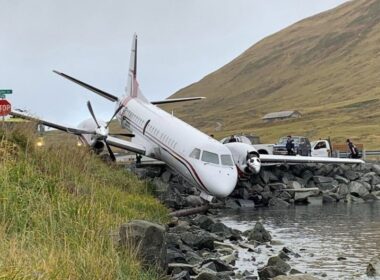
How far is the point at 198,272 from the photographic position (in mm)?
13055

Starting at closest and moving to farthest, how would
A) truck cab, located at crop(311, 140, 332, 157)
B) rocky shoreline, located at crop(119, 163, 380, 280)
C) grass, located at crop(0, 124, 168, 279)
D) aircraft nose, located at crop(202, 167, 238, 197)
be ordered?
grass, located at crop(0, 124, 168, 279)
rocky shoreline, located at crop(119, 163, 380, 280)
aircraft nose, located at crop(202, 167, 238, 197)
truck cab, located at crop(311, 140, 332, 157)

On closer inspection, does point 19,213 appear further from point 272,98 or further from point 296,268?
point 272,98

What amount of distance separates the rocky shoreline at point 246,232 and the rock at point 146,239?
0.06ft

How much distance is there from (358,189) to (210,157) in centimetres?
1736

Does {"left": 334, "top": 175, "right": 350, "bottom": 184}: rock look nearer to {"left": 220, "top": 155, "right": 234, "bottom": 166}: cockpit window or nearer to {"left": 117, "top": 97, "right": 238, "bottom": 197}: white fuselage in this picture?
{"left": 117, "top": 97, "right": 238, "bottom": 197}: white fuselage

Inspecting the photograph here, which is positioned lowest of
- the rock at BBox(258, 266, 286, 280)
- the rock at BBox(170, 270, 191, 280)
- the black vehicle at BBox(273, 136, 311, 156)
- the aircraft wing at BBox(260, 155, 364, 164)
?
the rock at BBox(258, 266, 286, 280)

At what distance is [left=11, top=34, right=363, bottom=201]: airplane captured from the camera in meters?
24.8

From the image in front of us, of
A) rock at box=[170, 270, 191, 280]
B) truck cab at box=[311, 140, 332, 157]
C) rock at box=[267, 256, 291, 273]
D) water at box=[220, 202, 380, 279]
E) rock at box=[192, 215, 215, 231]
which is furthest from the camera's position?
truck cab at box=[311, 140, 332, 157]

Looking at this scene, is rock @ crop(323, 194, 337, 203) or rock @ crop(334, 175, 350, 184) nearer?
rock @ crop(323, 194, 337, 203)

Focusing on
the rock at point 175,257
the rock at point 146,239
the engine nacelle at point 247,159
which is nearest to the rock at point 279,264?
the rock at point 175,257

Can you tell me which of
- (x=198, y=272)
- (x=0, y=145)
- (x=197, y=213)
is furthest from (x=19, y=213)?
(x=197, y=213)

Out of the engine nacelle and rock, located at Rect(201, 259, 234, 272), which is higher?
the engine nacelle

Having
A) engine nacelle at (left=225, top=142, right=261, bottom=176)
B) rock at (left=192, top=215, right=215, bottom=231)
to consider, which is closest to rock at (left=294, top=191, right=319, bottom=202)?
engine nacelle at (left=225, top=142, right=261, bottom=176)

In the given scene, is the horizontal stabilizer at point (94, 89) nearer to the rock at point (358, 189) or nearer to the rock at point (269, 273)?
the rock at point (358, 189)
